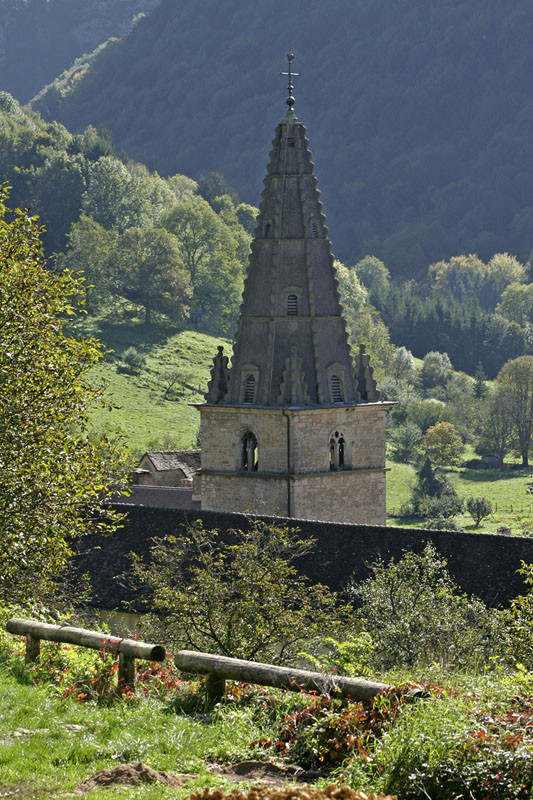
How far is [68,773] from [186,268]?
4245 inches

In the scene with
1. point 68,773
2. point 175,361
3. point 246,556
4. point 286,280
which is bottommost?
point 68,773

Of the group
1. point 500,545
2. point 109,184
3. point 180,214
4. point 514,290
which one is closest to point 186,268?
point 180,214

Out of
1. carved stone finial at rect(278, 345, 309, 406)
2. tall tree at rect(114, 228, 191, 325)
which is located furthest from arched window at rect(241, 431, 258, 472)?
tall tree at rect(114, 228, 191, 325)

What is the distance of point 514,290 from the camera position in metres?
178

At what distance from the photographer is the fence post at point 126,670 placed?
12.8m

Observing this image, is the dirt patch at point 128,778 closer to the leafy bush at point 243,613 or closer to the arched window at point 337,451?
the leafy bush at point 243,613

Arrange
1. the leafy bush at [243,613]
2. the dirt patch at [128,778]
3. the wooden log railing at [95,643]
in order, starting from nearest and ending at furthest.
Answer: the dirt patch at [128,778], the wooden log railing at [95,643], the leafy bush at [243,613]

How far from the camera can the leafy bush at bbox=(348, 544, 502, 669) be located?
18.8m

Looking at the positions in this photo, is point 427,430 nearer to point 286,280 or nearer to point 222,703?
point 286,280

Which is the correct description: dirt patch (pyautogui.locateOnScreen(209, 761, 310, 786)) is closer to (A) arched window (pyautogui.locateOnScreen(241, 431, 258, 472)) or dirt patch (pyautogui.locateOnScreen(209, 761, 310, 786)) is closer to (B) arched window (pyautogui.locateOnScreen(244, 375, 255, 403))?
(A) arched window (pyautogui.locateOnScreen(241, 431, 258, 472))

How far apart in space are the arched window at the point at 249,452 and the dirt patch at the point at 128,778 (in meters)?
25.5

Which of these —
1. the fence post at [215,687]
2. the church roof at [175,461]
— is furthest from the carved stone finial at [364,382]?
the fence post at [215,687]

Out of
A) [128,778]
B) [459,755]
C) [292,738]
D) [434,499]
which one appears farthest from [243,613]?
[434,499]

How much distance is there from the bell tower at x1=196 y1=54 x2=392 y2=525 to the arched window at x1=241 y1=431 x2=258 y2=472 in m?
0.03
